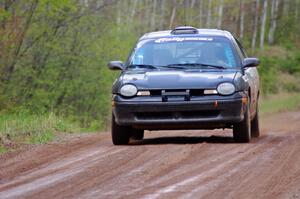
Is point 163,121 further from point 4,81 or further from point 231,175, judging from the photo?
point 4,81

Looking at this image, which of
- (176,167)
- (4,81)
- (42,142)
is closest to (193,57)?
(42,142)

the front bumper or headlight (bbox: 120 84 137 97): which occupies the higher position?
headlight (bbox: 120 84 137 97)

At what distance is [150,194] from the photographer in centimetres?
739

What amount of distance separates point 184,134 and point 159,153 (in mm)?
4134

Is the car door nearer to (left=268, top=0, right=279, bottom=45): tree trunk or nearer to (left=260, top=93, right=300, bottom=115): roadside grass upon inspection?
(left=260, top=93, right=300, bottom=115): roadside grass

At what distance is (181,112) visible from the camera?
11867mm

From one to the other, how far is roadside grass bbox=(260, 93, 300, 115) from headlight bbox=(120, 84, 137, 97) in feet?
54.5

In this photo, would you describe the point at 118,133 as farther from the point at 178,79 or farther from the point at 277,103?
the point at 277,103

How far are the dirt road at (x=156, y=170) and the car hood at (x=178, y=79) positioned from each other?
81cm

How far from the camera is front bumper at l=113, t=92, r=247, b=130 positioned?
11.8 metres

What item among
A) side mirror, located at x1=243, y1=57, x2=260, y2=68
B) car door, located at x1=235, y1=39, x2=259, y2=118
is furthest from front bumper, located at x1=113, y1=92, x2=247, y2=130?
side mirror, located at x1=243, y1=57, x2=260, y2=68

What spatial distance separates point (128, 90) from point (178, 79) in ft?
2.21

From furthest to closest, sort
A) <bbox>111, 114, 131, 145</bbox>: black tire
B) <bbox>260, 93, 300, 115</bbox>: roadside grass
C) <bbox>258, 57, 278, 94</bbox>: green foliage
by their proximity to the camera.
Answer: <bbox>258, 57, 278, 94</bbox>: green foliage, <bbox>260, 93, 300, 115</bbox>: roadside grass, <bbox>111, 114, 131, 145</bbox>: black tire

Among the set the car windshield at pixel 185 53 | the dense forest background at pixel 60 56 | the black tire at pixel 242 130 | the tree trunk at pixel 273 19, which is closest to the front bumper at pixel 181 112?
the black tire at pixel 242 130
